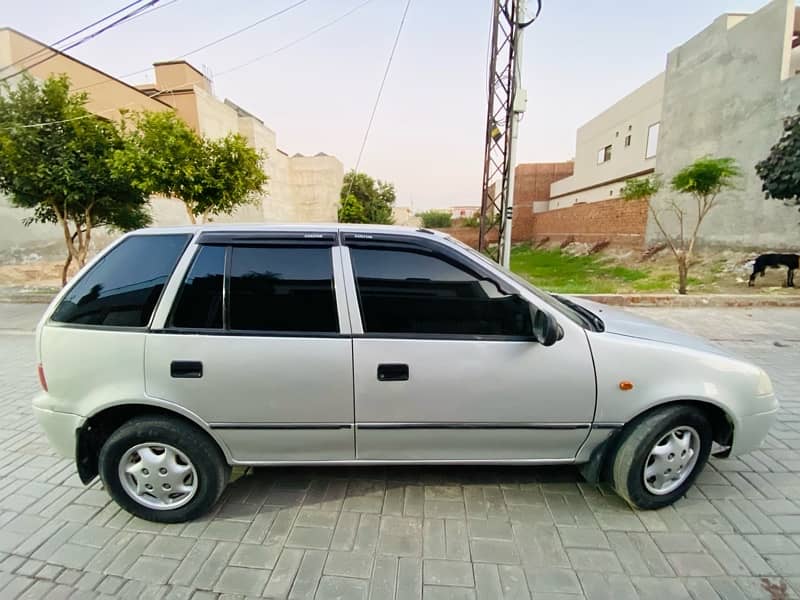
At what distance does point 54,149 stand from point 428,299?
9.06 metres

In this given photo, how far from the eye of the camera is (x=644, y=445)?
2.04 metres

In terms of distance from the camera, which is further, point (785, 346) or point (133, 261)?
point (785, 346)

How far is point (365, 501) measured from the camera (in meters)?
2.27

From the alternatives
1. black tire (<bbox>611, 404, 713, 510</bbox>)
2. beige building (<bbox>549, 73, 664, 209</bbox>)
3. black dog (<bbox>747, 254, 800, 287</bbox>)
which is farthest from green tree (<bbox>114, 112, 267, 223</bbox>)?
beige building (<bbox>549, 73, 664, 209</bbox>)

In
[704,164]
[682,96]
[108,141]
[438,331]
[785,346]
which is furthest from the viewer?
[682,96]

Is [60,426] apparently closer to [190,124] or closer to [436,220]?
[190,124]

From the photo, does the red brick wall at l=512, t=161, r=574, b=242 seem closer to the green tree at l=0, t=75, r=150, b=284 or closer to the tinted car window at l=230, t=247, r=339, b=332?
the green tree at l=0, t=75, r=150, b=284

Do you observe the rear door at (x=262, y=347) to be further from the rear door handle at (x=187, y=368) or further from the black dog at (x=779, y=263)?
the black dog at (x=779, y=263)

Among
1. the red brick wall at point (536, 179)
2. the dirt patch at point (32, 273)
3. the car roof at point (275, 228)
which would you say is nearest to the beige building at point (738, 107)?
the car roof at point (275, 228)

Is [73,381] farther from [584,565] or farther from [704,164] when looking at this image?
[704,164]

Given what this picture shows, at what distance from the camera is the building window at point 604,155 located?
25280mm

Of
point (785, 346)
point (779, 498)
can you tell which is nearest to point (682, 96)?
point (785, 346)

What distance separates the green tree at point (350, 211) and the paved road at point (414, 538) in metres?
30.8

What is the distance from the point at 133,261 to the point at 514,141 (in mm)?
7635
